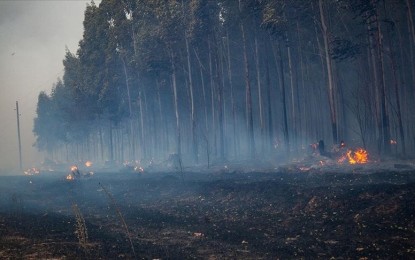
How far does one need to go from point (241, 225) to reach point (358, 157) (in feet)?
47.6

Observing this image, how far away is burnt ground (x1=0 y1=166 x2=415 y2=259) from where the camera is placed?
848cm

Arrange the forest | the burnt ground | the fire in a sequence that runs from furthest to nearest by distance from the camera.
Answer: the forest → the fire → the burnt ground

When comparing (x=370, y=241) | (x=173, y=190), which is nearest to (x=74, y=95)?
(x=173, y=190)

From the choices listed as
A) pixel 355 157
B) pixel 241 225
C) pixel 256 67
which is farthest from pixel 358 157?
pixel 256 67

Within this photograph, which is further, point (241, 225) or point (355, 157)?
point (355, 157)

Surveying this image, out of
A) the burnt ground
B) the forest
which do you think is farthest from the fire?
the burnt ground

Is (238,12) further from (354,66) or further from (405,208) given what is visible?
A: (405,208)

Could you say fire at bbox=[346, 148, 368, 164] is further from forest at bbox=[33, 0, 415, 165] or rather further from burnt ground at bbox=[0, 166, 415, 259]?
burnt ground at bbox=[0, 166, 415, 259]

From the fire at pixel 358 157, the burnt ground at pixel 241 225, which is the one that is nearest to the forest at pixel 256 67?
the fire at pixel 358 157

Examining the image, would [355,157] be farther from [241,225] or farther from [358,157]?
[241,225]

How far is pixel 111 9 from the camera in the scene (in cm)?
4106

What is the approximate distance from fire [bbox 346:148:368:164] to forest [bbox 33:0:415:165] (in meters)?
1.19

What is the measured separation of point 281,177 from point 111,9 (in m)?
31.9

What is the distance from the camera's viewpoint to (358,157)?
22828mm
